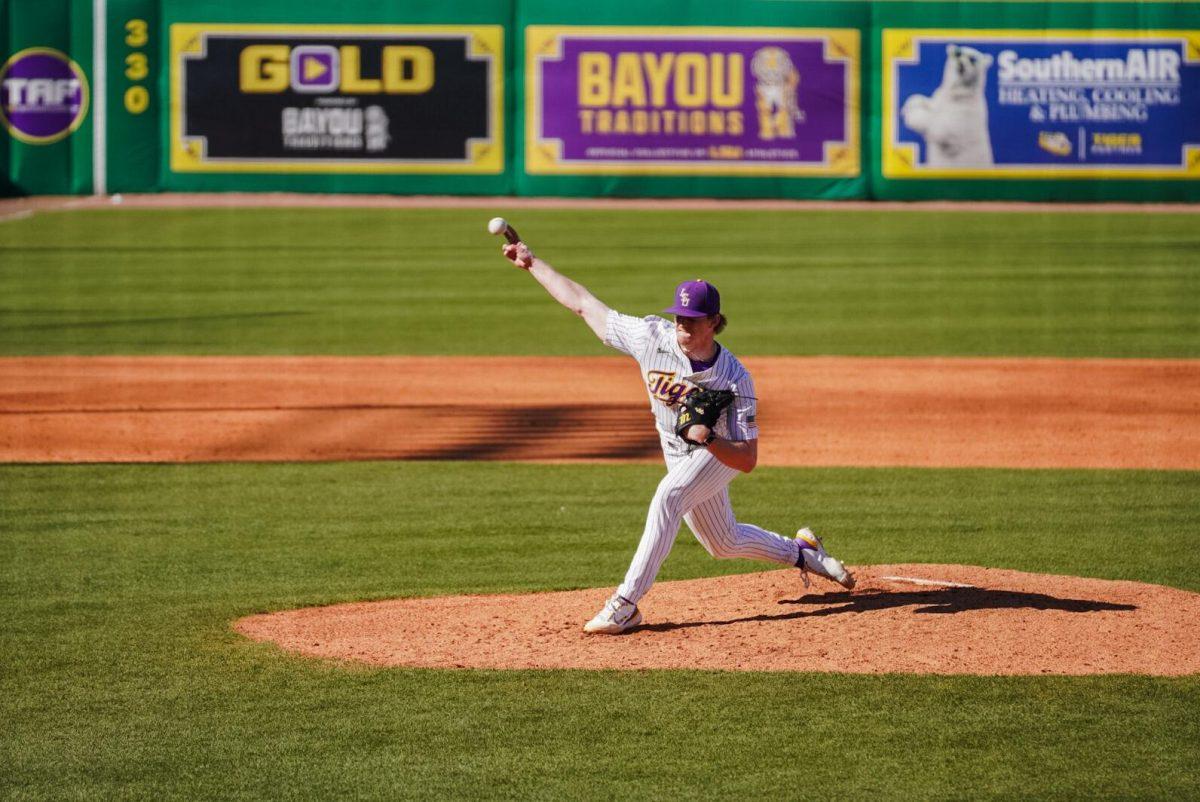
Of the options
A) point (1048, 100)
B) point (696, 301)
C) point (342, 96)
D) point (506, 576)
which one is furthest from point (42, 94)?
point (696, 301)

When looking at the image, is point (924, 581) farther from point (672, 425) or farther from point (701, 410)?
point (701, 410)

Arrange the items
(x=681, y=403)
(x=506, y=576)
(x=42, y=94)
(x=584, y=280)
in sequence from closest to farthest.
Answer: (x=681, y=403) < (x=506, y=576) < (x=584, y=280) < (x=42, y=94)

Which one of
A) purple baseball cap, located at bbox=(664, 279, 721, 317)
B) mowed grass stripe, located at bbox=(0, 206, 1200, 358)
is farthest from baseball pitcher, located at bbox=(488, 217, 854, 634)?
mowed grass stripe, located at bbox=(0, 206, 1200, 358)

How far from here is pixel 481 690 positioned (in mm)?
5754

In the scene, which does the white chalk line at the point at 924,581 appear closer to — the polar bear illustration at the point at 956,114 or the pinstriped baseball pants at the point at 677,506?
the pinstriped baseball pants at the point at 677,506

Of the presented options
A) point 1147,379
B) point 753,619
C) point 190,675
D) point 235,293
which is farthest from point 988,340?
point 190,675

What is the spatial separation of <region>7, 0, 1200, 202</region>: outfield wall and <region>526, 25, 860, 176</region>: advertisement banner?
0.10 ft

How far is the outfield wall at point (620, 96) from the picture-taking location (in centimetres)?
2303

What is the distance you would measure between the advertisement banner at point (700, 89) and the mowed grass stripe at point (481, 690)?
14.6 m

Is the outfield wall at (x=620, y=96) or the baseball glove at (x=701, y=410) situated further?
the outfield wall at (x=620, y=96)

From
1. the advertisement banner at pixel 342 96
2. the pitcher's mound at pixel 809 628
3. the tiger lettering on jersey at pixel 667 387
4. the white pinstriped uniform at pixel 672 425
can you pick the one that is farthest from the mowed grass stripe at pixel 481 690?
the advertisement banner at pixel 342 96

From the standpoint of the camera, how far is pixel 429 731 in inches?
209

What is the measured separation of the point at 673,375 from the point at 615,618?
40.2 inches

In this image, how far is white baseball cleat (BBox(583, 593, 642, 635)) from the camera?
6.33 meters
